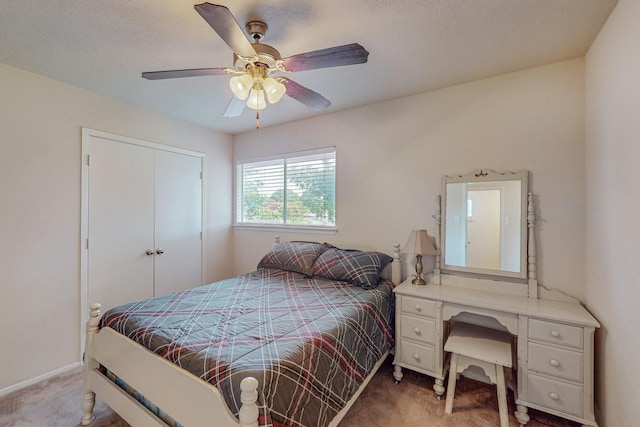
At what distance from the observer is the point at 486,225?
7.34ft

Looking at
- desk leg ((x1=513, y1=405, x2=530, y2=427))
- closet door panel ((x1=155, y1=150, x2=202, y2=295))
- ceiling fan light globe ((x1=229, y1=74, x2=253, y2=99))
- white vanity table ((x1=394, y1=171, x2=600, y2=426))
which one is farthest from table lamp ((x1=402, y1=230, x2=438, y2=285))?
closet door panel ((x1=155, y1=150, x2=202, y2=295))

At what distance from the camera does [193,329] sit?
1551 mm

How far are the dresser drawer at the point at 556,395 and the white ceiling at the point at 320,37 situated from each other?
2119 millimetres

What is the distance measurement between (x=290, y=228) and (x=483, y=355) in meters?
2.25

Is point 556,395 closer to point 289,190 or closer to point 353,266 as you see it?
point 353,266

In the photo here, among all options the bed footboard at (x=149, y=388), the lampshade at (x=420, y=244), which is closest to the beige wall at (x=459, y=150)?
the lampshade at (x=420, y=244)

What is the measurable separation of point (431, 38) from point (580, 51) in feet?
3.46

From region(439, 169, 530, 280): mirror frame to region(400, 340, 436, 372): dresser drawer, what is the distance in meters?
0.67

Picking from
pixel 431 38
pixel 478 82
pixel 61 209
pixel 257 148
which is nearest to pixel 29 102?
pixel 61 209

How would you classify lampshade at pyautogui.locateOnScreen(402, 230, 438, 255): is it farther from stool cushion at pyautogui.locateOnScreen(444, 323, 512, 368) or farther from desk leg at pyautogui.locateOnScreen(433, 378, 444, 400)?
desk leg at pyautogui.locateOnScreen(433, 378, 444, 400)

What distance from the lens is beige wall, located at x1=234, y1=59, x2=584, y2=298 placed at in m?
1.98

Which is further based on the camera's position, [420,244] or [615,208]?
[420,244]

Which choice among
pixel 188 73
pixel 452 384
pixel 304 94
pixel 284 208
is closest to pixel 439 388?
pixel 452 384

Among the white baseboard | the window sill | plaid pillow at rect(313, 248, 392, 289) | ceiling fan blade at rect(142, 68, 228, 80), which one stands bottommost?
the white baseboard
